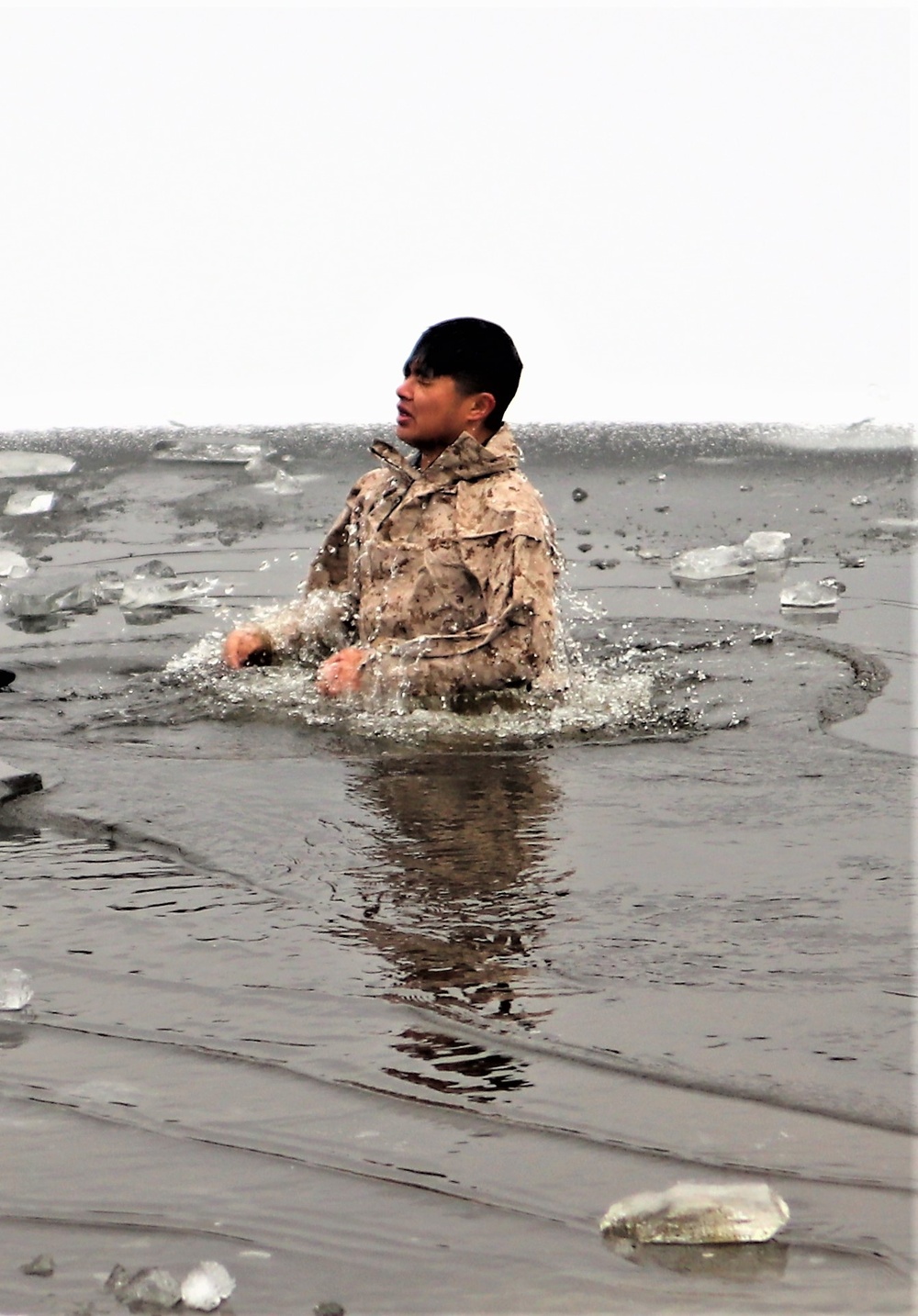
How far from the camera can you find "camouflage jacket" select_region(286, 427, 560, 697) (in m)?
5.85

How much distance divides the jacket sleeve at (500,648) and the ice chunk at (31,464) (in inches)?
298

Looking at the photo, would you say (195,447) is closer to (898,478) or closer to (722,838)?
(898,478)

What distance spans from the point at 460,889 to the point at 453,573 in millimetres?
2168

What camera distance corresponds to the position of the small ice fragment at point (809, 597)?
8.13 meters

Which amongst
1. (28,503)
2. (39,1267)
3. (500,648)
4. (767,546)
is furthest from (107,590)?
(39,1267)

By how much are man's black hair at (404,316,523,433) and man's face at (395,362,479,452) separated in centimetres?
2

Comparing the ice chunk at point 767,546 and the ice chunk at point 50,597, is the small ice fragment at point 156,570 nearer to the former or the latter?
the ice chunk at point 50,597

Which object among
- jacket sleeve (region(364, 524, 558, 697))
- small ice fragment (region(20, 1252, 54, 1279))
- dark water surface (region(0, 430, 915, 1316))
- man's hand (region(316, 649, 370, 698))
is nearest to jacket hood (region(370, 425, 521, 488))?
jacket sleeve (region(364, 524, 558, 697))

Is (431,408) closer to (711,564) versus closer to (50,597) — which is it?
(50,597)

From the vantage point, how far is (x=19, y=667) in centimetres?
692

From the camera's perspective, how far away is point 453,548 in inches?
240

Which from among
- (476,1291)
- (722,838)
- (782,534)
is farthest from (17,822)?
(782,534)

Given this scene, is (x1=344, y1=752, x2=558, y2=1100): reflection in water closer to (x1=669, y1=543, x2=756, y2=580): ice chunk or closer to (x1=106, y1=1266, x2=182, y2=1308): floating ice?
(x1=106, y1=1266, x2=182, y2=1308): floating ice

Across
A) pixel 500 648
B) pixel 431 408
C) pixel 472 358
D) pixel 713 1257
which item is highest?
pixel 472 358
